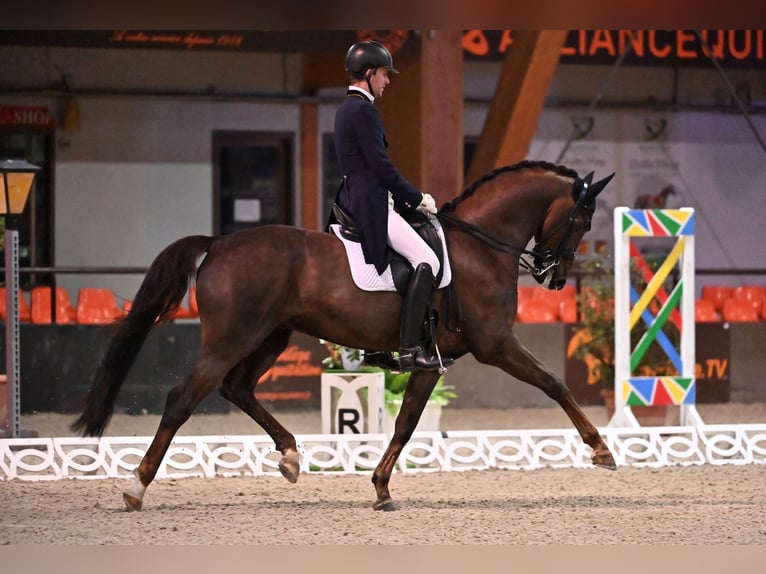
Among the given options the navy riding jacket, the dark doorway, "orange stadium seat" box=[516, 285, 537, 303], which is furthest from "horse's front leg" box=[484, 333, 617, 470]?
the dark doorway

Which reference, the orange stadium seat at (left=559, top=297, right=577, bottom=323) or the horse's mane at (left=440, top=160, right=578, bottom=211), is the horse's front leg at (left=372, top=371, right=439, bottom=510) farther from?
the orange stadium seat at (left=559, top=297, right=577, bottom=323)

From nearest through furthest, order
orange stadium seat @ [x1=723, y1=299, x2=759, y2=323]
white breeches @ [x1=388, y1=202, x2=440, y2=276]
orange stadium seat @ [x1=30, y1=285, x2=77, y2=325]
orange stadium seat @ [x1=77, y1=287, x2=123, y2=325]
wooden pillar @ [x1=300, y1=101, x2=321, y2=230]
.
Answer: white breeches @ [x1=388, y1=202, x2=440, y2=276] < orange stadium seat @ [x1=30, y1=285, x2=77, y2=325] < orange stadium seat @ [x1=77, y1=287, x2=123, y2=325] < orange stadium seat @ [x1=723, y1=299, x2=759, y2=323] < wooden pillar @ [x1=300, y1=101, x2=321, y2=230]

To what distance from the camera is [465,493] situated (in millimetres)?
6961

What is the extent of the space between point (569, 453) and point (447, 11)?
163 inches

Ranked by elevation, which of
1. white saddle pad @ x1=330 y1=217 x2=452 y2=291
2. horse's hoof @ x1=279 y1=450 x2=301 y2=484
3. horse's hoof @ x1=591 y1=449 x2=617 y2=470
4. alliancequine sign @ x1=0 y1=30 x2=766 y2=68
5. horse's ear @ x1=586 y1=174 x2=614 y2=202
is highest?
alliancequine sign @ x1=0 y1=30 x2=766 y2=68

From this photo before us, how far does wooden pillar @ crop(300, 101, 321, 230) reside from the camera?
14.6 m

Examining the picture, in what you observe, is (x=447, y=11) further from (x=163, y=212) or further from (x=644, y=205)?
(x=644, y=205)

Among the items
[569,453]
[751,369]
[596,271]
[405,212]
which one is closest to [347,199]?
[405,212]

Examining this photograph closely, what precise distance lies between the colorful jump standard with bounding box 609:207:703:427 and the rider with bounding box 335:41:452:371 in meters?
2.54

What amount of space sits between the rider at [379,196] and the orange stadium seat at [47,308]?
16.7 feet

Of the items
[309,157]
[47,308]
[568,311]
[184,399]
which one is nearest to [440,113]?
[568,311]

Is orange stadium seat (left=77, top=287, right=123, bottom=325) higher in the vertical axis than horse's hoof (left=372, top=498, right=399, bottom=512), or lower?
higher

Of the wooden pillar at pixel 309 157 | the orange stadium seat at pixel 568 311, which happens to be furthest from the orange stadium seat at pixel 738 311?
the wooden pillar at pixel 309 157

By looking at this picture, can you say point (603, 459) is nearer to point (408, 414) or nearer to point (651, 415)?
point (408, 414)
